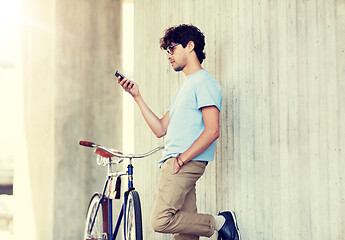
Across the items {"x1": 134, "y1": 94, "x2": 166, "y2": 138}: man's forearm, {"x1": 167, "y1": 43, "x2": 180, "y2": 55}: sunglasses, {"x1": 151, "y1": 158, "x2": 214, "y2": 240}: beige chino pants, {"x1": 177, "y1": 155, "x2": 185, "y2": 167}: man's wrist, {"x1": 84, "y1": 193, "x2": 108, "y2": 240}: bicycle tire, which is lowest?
{"x1": 84, "y1": 193, "x2": 108, "y2": 240}: bicycle tire

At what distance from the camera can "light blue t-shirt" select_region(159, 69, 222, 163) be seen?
311cm

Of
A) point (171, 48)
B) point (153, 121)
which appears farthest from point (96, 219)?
point (171, 48)

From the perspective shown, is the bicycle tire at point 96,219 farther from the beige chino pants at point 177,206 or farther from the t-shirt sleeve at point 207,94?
the t-shirt sleeve at point 207,94

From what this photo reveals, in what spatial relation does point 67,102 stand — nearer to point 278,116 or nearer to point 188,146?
point 188,146

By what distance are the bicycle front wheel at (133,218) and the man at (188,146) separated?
0.98ft

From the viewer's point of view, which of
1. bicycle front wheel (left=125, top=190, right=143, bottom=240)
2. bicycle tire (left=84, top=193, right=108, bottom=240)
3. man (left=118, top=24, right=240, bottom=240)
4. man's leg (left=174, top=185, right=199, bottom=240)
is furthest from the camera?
bicycle tire (left=84, top=193, right=108, bottom=240)

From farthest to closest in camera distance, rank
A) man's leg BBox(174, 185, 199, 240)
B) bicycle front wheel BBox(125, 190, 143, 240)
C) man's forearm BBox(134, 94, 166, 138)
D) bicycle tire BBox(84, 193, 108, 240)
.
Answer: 1. bicycle tire BBox(84, 193, 108, 240)
2. man's forearm BBox(134, 94, 166, 138)
3. bicycle front wheel BBox(125, 190, 143, 240)
4. man's leg BBox(174, 185, 199, 240)

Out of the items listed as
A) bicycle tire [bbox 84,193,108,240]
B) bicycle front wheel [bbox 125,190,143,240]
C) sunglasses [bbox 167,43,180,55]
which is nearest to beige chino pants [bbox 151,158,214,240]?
bicycle front wheel [bbox 125,190,143,240]

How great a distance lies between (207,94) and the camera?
3086 millimetres

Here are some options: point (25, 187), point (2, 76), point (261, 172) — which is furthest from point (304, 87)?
point (2, 76)

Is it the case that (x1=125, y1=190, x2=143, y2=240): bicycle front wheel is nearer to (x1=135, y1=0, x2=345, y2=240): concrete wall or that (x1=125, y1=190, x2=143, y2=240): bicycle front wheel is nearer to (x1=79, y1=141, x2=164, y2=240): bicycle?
(x1=79, y1=141, x2=164, y2=240): bicycle

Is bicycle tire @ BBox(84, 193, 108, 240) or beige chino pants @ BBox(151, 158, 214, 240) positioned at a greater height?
beige chino pants @ BBox(151, 158, 214, 240)

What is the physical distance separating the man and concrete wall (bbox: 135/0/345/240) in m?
0.26

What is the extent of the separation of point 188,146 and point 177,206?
35cm
